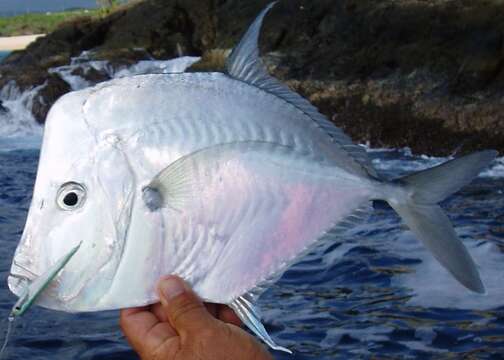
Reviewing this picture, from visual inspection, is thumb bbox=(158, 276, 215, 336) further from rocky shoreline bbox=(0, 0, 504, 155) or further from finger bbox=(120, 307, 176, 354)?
rocky shoreline bbox=(0, 0, 504, 155)

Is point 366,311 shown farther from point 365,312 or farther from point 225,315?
point 225,315

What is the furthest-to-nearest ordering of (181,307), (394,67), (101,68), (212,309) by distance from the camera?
1. (101,68)
2. (394,67)
3. (212,309)
4. (181,307)

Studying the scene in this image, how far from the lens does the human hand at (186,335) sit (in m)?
1.98

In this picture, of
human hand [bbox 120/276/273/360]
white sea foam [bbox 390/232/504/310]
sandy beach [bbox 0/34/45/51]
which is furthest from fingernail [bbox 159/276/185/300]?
sandy beach [bbox 0/34/45/51]

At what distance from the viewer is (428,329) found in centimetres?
520

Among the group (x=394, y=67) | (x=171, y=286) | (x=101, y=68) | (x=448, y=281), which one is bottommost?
(x=101, y=68)

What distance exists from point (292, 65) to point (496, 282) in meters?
10.6

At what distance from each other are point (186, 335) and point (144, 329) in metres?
0.16

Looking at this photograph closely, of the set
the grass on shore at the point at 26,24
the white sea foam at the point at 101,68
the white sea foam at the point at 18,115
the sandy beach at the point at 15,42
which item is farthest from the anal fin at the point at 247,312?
the grass on shore at the point at 26,24

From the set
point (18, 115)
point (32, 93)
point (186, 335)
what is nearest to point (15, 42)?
point (32, 93)

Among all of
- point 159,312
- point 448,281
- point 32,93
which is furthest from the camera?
point 32,93

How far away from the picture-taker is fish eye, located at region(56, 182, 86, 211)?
5.49ft

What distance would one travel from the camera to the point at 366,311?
18.2 ft

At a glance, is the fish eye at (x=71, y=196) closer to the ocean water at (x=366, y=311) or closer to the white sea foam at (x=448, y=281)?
the ocean water at (x=366, y=311)
